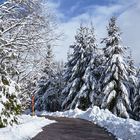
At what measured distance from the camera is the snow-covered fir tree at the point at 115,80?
38250mm

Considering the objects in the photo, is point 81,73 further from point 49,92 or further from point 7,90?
point 7,90

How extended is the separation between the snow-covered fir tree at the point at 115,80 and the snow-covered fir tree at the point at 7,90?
22089mm

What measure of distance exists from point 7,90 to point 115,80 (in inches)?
947

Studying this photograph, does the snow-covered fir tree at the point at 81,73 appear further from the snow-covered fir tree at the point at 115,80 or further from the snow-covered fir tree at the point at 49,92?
the snow-covered fir tree at the point at 49,92

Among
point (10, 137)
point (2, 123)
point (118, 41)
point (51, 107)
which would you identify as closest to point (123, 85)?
point (118, 41)

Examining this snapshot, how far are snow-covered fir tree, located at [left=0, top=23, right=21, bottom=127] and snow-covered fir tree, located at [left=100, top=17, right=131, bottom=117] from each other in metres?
22.1

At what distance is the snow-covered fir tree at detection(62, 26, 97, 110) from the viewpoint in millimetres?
43188

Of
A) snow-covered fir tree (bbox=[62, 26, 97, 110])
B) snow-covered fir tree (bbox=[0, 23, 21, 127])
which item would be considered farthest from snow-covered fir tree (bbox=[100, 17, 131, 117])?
snow-covered fir tree (bbox=[0, 23, 21, 127])

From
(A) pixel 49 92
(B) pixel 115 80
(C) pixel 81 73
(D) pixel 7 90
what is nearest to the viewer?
(D) pixel 7 90

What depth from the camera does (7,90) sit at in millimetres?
16328

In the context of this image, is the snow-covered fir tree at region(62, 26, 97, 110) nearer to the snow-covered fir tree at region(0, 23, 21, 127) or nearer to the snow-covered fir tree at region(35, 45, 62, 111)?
the snow-covered fir tree at region(35, 45, 62, 111)

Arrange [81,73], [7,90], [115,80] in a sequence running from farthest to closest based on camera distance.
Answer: [81,73] → [115,80] → [7,90]

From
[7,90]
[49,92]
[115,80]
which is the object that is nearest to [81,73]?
[115,80]

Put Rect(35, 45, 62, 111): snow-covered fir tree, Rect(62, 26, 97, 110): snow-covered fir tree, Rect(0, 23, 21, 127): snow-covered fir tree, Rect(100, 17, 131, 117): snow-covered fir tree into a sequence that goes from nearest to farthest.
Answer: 1. Rect(0, 23, 21, 127): snow-covered fir tree
2. Rect(100, 17, 131, 117): snow-covered fir tree
3. Rect(62, 26, 97, 110): snow-covered fir tree
4. Rect(35, 45, 62, 111): snow-covered fir tree
